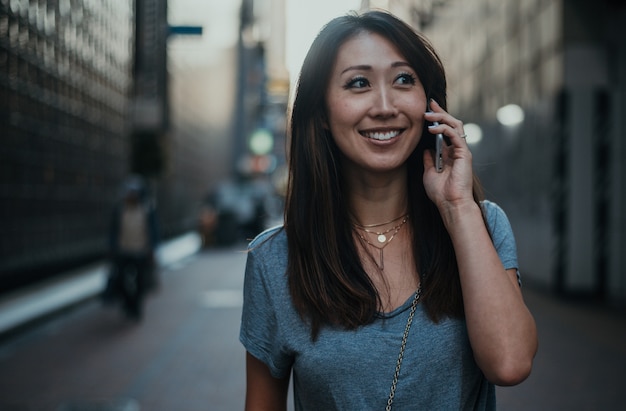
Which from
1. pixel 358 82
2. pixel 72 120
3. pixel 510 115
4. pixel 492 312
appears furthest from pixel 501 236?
pixel 72 120

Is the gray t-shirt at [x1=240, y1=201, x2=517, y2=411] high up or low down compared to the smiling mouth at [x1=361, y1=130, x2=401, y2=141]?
down

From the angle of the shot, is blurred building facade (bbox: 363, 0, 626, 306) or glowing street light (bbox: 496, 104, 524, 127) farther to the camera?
glowing street light (bbox: 496, 104, 524, 127)

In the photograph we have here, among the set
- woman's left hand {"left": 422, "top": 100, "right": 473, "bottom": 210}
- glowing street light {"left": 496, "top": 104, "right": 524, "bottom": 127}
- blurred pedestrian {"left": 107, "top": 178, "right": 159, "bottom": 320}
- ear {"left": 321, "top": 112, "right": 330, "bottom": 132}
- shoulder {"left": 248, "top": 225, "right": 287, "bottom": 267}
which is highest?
glowing street light {"left": 496, "top": 104, "right": 524, "bottom": 127}

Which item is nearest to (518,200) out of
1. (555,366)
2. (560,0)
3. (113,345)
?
(560,0)

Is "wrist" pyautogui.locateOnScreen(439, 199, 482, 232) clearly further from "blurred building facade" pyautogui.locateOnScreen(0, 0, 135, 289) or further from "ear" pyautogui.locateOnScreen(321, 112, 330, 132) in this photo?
"blurred building facade" pyautogui.locateOnScreen(0, 0, 135, 289)

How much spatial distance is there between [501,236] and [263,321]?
25.6 inches

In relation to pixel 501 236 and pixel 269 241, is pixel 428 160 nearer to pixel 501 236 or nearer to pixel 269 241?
pixel 501 236

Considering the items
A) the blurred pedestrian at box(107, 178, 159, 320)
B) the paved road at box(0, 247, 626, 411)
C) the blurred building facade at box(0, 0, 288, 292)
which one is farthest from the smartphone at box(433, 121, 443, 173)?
the blurred building facade at box(0, 0, 288, 292)

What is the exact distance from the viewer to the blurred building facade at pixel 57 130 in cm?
1216

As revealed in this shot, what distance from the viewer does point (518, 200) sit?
14.7m

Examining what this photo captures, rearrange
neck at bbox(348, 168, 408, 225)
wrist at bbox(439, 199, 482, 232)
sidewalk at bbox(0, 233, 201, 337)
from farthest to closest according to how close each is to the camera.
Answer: sidewalk at bbox(0, 233, 201, 337) < neck at bbox(348, 168, 408, 225) < wrist at bbox(439, 199, 482, 232)

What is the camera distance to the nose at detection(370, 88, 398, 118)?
1.87 m

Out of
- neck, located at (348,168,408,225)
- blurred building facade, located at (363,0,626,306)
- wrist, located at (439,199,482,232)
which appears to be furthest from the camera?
blurred building facade, located at (363,0,626,306)

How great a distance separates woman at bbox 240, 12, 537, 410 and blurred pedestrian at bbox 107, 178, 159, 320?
866 cm
